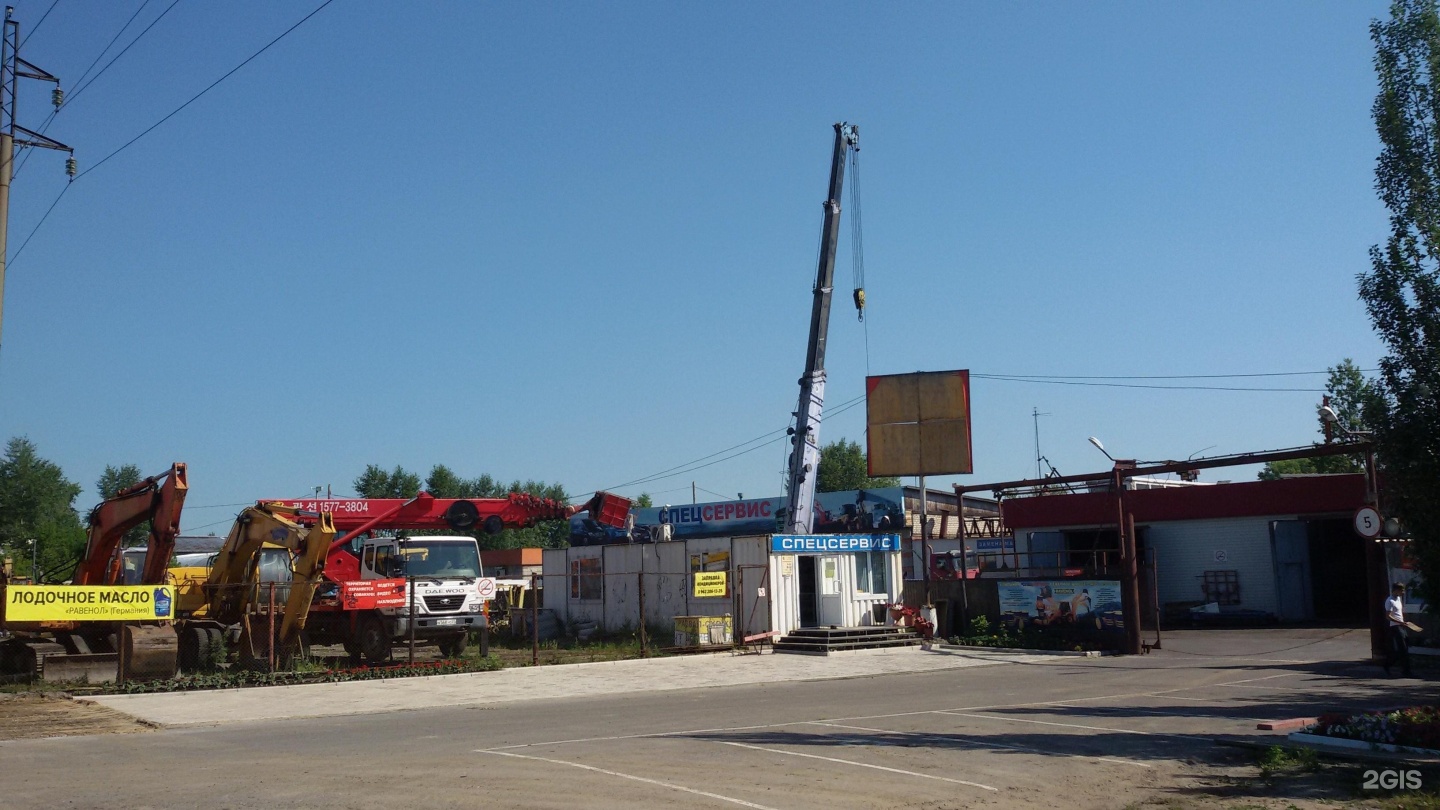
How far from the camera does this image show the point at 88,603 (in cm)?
2188

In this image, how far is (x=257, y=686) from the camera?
70.2 feet

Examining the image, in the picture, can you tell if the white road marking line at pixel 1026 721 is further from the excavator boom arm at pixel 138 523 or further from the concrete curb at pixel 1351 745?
the excavator boom arm at pixel 138 523

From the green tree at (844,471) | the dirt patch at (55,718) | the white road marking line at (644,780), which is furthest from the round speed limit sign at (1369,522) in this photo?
the green tree at (844,471)

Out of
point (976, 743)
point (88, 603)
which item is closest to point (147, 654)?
point (88, 603)

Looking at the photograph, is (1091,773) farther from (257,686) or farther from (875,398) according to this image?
(875,398)

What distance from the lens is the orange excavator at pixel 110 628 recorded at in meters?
21.5

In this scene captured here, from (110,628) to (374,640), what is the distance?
530 centimetres

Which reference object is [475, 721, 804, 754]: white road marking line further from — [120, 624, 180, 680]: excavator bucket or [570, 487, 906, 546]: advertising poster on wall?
[570, 487, 906, 546]: advertising poster on wall

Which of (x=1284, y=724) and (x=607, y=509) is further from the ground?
(x=607, y=509)

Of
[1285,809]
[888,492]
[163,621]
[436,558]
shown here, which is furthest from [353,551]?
[888,492]

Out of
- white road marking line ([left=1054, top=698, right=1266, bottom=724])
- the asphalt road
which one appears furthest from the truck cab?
white road marking line ([left=1054, top=698, right=1266, bottom=724])

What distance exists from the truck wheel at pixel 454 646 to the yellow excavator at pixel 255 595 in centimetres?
364

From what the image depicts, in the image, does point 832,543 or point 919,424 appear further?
point 919,424

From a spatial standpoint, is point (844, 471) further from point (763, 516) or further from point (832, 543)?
point (832, 543)
